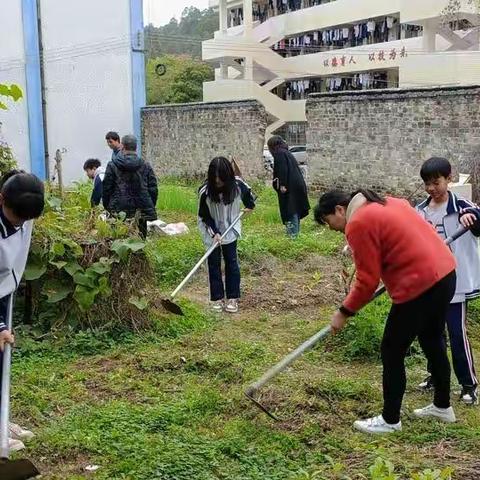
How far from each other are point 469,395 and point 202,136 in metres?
14.8

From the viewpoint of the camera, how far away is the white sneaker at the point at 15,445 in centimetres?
352

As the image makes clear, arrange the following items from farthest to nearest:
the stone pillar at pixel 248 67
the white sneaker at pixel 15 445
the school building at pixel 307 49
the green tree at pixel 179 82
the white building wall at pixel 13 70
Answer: the green tree at pixel 179 82 < the stone pillar at pixel 248 67 < the school building at pixel 307 49 < the white building wall at pixel 13 70 < the white sneaker at pixel 15 445

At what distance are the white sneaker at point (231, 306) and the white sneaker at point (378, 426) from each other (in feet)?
8.48

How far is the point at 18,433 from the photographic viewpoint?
12.1 ft

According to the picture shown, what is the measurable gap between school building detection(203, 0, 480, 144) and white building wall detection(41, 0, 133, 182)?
31.7 feet

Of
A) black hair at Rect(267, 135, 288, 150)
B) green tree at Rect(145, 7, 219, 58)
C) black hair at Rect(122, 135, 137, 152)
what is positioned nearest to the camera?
black hair at Rect(122, 135, 137, 152)

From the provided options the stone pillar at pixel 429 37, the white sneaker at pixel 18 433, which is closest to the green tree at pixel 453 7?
the stone pillar at pixel 429 37

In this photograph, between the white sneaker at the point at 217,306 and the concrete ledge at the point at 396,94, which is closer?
the white sneaker at the point at 217,306

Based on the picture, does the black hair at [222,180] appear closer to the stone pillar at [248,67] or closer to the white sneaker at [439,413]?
the white sneaker at [439,413]

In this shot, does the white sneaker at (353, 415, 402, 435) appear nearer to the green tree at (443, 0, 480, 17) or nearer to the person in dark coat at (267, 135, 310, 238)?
the person in dark coat at (267, 135, 310, 238)

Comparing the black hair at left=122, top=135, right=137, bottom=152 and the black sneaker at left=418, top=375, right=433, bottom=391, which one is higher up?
the black hair at left=122, top=135, right=137, bottom=152

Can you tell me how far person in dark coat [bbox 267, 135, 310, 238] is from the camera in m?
9.21

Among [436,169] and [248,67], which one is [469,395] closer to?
[436,169]

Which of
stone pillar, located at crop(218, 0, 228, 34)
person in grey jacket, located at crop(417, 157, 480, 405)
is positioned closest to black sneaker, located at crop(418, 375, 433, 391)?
person in grey jacket, located at crop(417, 157, 480, 405)
